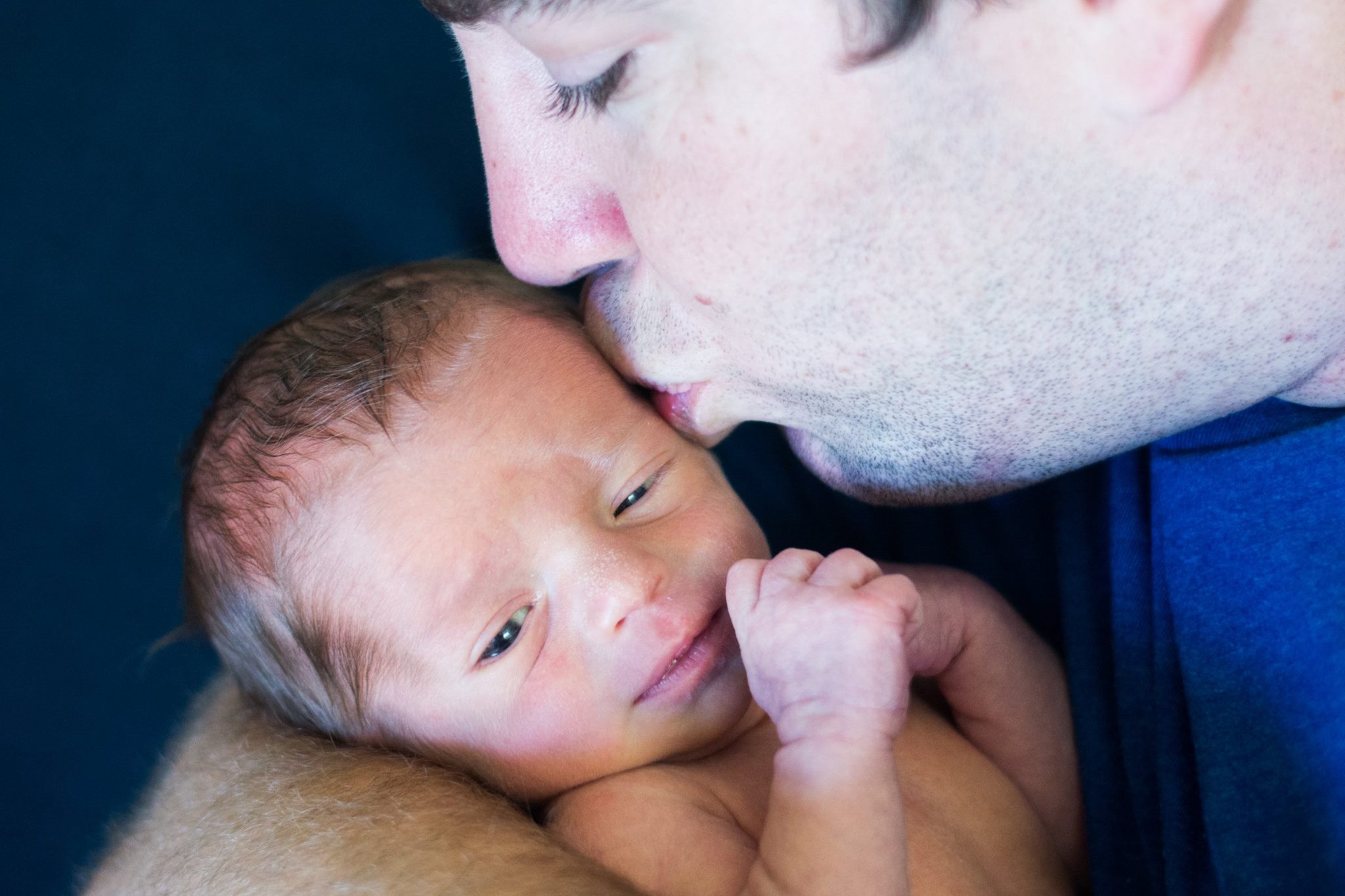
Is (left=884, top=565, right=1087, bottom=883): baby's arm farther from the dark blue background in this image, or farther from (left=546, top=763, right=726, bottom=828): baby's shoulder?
the dark blue background

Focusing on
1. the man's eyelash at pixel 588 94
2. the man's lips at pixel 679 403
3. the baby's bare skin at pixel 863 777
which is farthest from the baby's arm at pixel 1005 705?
the man's eyelash at pixel 588 94

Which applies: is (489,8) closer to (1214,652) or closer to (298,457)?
(298,457)

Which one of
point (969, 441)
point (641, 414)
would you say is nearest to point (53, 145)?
point (641, 414)

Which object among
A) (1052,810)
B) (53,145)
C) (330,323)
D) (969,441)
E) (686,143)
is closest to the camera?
(686,143)

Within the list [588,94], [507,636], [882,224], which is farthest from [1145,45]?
[507,636]

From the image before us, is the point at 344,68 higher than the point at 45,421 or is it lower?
higher

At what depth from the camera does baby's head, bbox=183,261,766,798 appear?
133cm

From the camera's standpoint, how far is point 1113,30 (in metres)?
0.94

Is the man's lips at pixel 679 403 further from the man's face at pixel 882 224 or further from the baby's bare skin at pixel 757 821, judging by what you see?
the baby's bare skin at pixel 757 821

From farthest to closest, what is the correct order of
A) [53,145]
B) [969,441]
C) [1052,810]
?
[53,145]
[1052,810]
[969,441]

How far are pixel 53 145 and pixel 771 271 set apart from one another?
1209 millimetres

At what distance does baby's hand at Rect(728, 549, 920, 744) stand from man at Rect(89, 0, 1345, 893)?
22 centimetres

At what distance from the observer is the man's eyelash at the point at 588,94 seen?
1.05 metres

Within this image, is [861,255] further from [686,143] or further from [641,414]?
[641,414]
